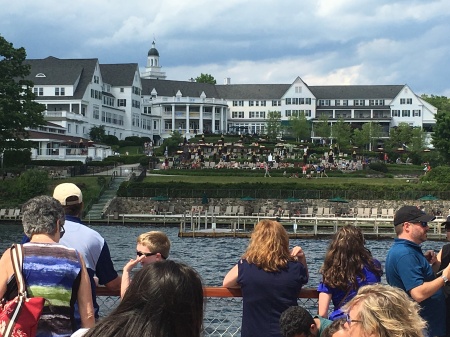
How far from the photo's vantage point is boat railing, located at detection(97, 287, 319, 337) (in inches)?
312

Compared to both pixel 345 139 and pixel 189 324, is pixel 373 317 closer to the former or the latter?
pixel 189 324

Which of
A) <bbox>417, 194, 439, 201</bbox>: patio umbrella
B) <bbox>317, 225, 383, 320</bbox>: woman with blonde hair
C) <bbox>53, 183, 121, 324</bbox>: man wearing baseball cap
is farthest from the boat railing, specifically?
<bbox>417, 194, 439, 201</bbox>: patio umbrella

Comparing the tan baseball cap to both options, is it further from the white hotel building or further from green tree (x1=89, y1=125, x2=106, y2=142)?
green tree (x1=89, y1=125, x2=106, y2=142)

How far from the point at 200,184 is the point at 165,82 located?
90.2m

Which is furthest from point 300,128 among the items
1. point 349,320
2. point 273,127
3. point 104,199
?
point 349,320

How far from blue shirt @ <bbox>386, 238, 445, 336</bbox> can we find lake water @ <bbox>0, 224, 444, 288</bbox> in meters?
Answer: 16.2

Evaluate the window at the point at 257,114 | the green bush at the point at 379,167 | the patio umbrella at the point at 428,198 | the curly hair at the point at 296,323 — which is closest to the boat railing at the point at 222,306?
the curly hair at the point at 296,323

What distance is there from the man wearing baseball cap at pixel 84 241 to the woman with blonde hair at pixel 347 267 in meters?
2.03

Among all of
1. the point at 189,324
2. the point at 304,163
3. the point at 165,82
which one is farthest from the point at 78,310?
the point at 165,82

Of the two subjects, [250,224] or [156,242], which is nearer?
[156,242]

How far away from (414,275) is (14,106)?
194ft

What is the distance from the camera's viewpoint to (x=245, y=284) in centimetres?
755

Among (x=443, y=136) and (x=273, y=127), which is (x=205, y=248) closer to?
(x=443, y=136)

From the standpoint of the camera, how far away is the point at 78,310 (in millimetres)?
6293
